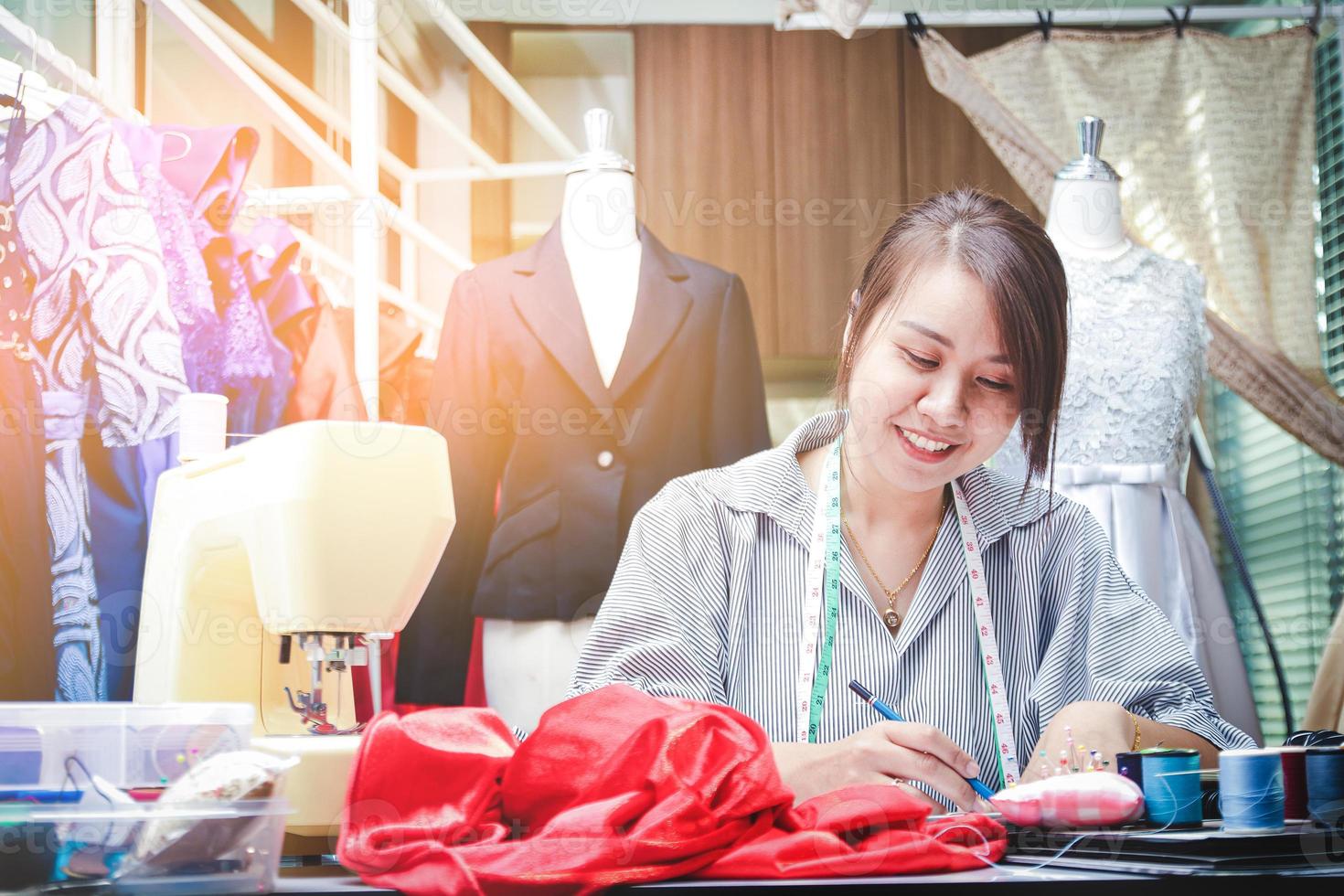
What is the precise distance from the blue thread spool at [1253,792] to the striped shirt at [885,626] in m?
0.52

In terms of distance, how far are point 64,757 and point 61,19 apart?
2217mm

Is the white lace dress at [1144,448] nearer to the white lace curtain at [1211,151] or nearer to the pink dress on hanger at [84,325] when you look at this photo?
the white lace curtain at [1211,151]

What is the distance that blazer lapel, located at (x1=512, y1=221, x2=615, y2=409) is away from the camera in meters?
2.45

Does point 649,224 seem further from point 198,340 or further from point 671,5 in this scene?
point 198,340

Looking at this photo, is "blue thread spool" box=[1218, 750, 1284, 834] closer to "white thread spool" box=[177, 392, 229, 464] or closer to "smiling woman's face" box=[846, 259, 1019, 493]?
"smiling woman's face" box=[846, 259, 1019, 493]

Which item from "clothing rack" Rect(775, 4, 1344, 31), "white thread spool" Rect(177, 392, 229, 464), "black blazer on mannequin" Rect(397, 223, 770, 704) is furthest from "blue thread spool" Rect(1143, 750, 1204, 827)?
"clothing rack" Rect(775, 4, 1344, 31)

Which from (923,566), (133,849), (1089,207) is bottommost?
(133,849)

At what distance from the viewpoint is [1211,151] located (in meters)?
2.89

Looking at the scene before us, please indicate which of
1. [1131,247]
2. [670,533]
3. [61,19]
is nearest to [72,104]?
[61,19]

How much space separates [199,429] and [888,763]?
0.88 meters

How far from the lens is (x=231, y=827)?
0.80m

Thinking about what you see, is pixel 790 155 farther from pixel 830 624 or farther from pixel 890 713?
pixel 890 713

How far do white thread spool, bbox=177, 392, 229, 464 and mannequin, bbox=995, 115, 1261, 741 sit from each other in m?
1.50

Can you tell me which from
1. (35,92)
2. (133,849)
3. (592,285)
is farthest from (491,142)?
(133,849)
